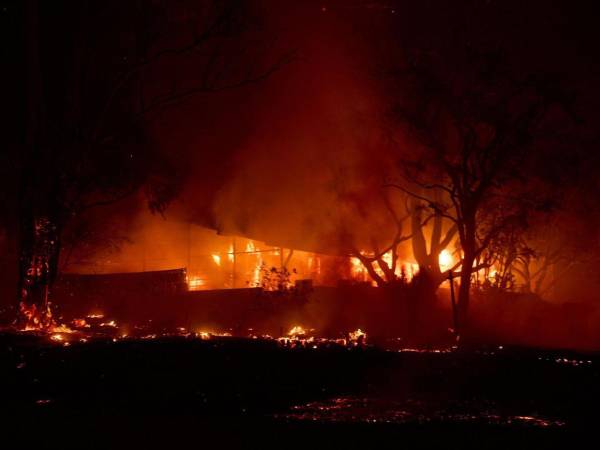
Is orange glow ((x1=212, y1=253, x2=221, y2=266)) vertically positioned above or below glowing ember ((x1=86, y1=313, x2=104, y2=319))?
above

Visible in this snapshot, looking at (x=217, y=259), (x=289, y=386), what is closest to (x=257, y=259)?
(x=217, y=259)

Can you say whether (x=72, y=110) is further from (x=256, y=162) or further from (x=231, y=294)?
(x=256, y=162)

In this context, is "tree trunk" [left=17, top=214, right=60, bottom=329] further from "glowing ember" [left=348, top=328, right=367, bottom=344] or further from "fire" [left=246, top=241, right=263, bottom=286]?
"fire" [left=246, top=241, right=263, bottom=286]

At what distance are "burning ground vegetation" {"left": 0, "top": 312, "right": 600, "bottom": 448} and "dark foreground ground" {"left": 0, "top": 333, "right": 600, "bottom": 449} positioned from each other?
0.01m

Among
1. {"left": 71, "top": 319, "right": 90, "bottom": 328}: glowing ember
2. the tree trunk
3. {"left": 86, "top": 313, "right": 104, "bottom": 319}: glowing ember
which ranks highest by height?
the tree trunk

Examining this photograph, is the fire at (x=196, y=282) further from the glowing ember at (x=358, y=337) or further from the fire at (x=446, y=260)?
the glowing ember at (x=358, y=337)

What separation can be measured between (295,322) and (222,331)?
1680 mm

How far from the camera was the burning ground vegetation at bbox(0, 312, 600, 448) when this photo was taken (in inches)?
257

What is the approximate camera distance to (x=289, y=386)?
738 cm

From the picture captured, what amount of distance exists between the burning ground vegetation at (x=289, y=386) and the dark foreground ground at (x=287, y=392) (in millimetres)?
11

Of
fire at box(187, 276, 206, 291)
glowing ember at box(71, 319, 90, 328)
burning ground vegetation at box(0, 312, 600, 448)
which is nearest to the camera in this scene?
burning ground vegetation at box(0, 312, 600, 448)

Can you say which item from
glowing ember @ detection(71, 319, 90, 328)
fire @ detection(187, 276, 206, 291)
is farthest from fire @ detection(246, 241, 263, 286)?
glowing ember @ detection(71, 319, 90, 328)

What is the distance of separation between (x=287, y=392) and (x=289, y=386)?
7 centimetres

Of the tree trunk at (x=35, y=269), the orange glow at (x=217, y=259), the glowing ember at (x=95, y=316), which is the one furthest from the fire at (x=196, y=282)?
the tree trunk at (x=35, y=269)
